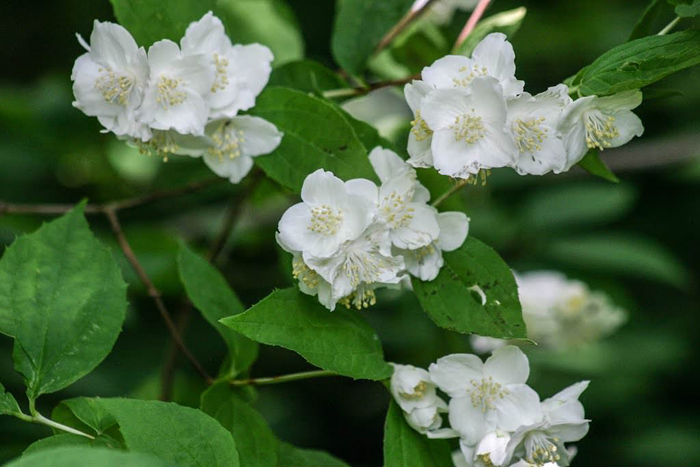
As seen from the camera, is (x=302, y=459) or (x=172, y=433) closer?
(x=172, y=433)

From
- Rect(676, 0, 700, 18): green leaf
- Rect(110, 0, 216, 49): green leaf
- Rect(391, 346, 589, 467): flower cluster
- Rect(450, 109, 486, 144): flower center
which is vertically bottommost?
Rect(391, 346, 589, 467): flower cluster

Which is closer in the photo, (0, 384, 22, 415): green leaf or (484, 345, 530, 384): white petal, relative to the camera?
(0, 384, 22, 415): green leaf

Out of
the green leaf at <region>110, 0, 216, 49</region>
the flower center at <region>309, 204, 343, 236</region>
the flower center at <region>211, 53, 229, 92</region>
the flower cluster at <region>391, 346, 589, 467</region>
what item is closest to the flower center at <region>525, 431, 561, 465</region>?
the flower cluster at <region>391, 346, 589, 467</region>

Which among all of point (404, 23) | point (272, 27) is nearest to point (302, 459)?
point (404, 23)

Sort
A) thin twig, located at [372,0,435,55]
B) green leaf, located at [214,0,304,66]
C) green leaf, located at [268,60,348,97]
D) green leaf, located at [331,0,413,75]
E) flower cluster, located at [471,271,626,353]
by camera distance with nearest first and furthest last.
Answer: green leaf, located at [268,60,348,97], green leaf, located at [331,0,413,75], thin twig, located at [372,0,435,55], green leaf, located at [214,0,304,66], flower cluster, located at [471,271,626,353]

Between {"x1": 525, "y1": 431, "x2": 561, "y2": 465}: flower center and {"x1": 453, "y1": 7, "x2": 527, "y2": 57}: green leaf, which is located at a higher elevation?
{"x1": 453, "y1": 7, "x2": 527, "y2": 57}: green leaf

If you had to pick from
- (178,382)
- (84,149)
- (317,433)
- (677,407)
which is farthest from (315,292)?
(677,407)

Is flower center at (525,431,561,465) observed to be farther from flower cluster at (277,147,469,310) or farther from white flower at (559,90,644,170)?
white flower at (559,90,644,170)

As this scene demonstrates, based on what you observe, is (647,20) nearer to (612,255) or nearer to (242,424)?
(242,424)
